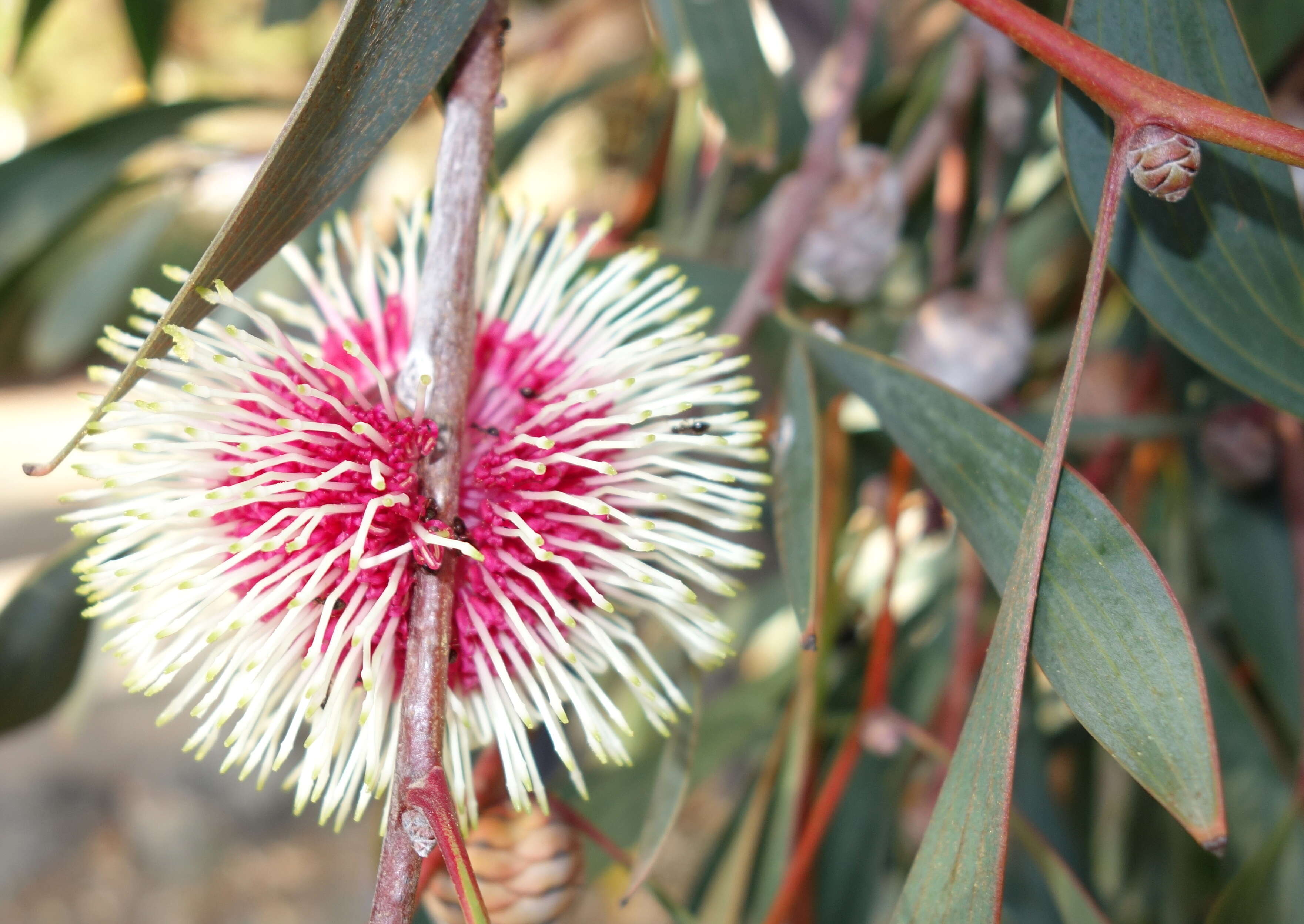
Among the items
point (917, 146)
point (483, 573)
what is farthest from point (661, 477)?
point (917, 146)

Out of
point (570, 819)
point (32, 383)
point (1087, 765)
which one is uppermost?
point (32, 383)

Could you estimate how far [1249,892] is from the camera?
0.51 metres

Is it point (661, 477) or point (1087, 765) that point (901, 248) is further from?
point (661, 477)

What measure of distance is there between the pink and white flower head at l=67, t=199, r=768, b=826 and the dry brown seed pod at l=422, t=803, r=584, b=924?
30 mm

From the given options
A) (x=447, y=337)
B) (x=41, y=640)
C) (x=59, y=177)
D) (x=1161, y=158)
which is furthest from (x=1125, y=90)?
(x=59, y=177)

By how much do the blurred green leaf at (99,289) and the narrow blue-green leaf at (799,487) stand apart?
68cm

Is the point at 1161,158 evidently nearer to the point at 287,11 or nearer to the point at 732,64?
the point at 732,64

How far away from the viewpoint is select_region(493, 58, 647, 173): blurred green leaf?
851mm

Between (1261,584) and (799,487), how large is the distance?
0.50 m

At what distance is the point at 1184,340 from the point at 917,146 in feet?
1.20

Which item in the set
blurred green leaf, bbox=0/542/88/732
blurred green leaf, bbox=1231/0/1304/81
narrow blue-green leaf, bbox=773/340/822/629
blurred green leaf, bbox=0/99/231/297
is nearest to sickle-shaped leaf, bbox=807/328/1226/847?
narrow blue-green leaf, bbox=773/340/822/629

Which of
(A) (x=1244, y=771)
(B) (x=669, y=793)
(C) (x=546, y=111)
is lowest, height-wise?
(A) (x=1244, y=771)

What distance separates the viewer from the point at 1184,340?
1.36 feet

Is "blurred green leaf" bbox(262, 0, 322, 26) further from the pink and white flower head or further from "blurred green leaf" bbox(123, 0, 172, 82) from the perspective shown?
the pink and white flower head
